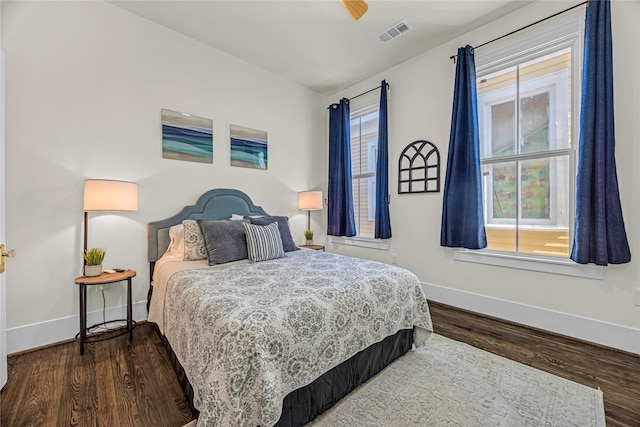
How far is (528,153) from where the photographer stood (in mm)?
2783

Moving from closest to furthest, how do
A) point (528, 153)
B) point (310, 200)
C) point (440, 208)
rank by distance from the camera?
point (528, 153)
point (440, 208)
point (310, 200)

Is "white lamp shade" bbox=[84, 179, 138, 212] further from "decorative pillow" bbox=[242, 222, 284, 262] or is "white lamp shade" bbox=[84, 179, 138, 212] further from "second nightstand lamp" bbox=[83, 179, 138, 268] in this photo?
"decorative pillow" bbox=[242, 222, 284, 262]

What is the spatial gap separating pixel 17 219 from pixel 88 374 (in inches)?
55.6

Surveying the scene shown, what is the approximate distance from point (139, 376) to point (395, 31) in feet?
12.8

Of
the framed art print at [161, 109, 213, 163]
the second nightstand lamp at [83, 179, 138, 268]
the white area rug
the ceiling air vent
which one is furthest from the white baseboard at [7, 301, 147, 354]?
the ceiling air vent

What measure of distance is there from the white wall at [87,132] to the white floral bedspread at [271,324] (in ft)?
3.92

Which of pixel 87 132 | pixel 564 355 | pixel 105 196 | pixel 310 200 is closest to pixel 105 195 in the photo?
pixel 105 196

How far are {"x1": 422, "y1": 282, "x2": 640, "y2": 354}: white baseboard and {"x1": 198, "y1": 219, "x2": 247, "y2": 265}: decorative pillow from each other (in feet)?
7.90

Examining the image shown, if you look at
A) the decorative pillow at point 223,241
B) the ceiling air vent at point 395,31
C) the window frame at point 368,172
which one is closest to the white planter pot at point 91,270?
the decorative pillow at point 223,241

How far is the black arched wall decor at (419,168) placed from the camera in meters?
3.38

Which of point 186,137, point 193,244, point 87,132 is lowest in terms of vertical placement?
point 193,244

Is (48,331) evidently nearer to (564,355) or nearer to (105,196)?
(105,196)

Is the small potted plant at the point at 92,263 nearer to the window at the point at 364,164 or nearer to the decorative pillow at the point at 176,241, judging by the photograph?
the decorative pillow at the point at 176,241

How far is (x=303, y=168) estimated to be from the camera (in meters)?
4.42
